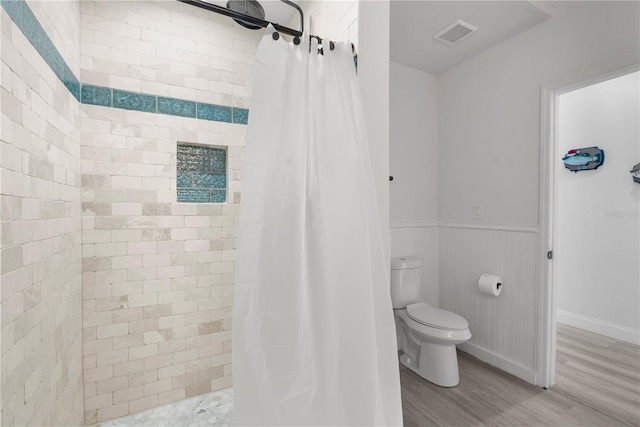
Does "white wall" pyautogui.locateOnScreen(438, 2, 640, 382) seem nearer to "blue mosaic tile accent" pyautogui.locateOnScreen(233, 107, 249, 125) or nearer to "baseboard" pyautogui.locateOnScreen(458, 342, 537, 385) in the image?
"baseboard" pyautogui.locateOnScreen(458, 342, 537, 385)

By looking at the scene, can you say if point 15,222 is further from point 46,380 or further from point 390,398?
point 390,398

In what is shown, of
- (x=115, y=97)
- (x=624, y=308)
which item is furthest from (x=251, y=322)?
(x=624, y=308)

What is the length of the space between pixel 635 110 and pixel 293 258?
333 centimetres

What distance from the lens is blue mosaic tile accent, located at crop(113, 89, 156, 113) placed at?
1695mm

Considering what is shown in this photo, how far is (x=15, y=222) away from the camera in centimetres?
91

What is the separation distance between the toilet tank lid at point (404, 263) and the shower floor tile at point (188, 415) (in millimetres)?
1411

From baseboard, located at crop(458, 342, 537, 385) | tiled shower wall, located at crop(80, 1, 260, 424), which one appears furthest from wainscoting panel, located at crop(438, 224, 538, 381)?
tiled shower wall, located at crop(80, 1, 260, 424)

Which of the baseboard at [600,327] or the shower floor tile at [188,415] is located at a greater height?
the baseboard at [600,327]

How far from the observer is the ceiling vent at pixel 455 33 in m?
2.13

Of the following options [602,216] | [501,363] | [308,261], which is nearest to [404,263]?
[501,363]

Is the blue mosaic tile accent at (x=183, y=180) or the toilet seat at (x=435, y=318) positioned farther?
the toilet seat at (x=435, y=318)

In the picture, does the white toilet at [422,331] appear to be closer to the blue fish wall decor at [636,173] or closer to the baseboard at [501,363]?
the baseboard at [501,363]

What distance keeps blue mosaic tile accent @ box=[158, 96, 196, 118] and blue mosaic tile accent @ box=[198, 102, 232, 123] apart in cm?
4

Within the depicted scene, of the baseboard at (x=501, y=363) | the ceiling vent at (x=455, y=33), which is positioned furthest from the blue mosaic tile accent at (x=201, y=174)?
the baseboard at (x=501, y=363)
